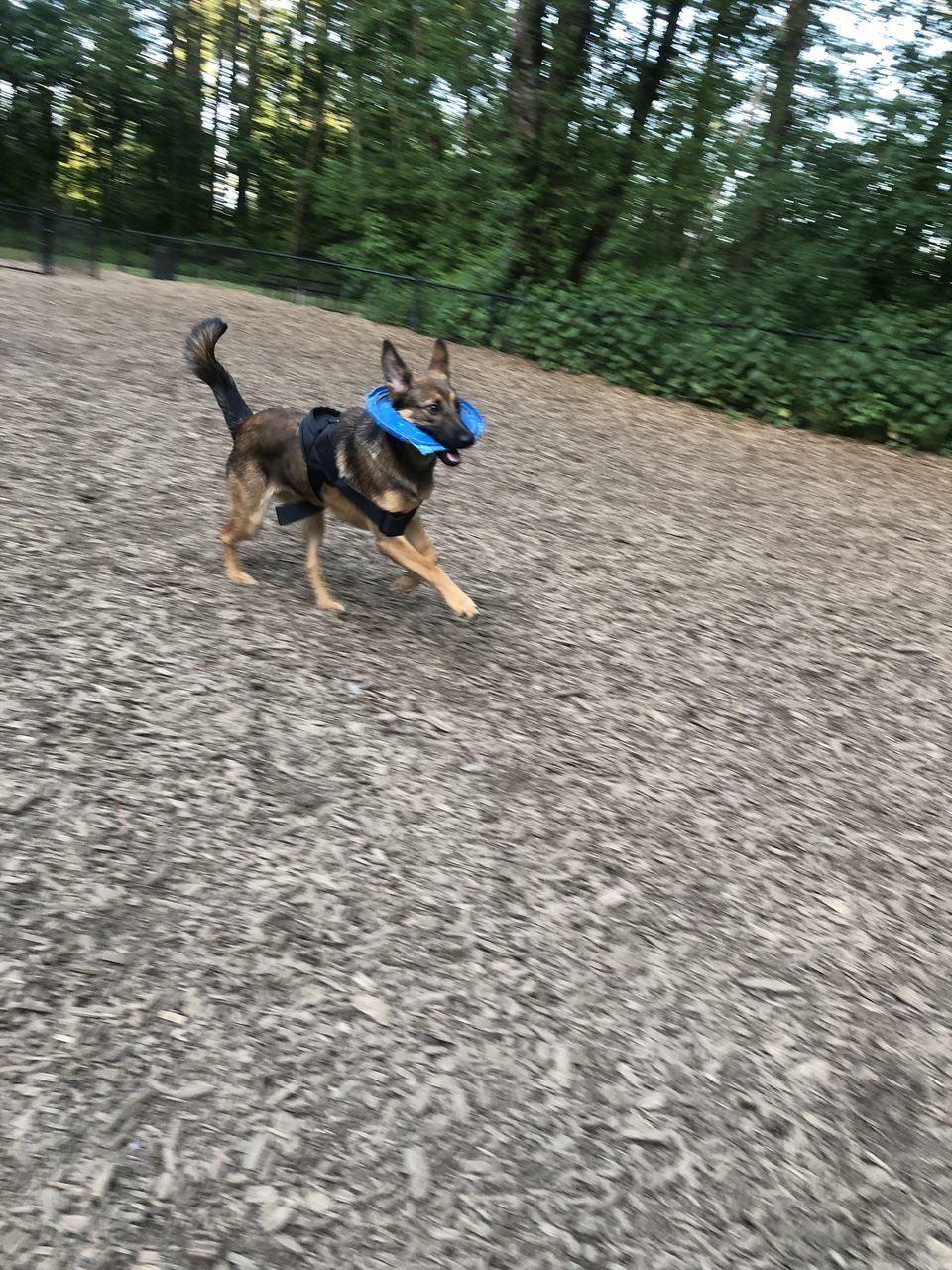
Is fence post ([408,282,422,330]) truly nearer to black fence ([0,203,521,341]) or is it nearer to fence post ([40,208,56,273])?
black fence ([0,203,521,341])

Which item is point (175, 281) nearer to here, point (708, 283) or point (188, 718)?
point (708, 283)

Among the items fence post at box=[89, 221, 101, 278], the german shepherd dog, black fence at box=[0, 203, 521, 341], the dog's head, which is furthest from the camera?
fence post at box=[89, 221, 101, 278]

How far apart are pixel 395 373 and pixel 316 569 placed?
1.20 m

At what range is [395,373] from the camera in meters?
4.61

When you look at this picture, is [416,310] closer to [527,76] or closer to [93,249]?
[527,76]

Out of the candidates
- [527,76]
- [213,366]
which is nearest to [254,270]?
[527,76]

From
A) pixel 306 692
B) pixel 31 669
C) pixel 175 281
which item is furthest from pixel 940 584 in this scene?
pixel 175 281

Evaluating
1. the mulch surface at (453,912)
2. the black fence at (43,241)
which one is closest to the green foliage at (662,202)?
the black fence at (43,241)

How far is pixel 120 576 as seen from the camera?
4.89 m

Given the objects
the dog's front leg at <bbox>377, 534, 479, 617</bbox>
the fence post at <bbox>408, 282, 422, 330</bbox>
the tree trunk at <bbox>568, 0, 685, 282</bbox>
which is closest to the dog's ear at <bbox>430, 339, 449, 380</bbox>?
the dog's front leg at <bbox>377, 534, 479, 617</bbox>

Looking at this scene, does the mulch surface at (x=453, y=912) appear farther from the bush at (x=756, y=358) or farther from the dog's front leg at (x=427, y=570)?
the bush at (x=756, y=358)

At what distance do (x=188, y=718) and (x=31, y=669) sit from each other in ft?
2.33

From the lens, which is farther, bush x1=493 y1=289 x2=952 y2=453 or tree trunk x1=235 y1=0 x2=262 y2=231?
tree trunk x1=235 y1=0 x2=262 y2=231

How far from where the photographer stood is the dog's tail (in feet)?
16.4
